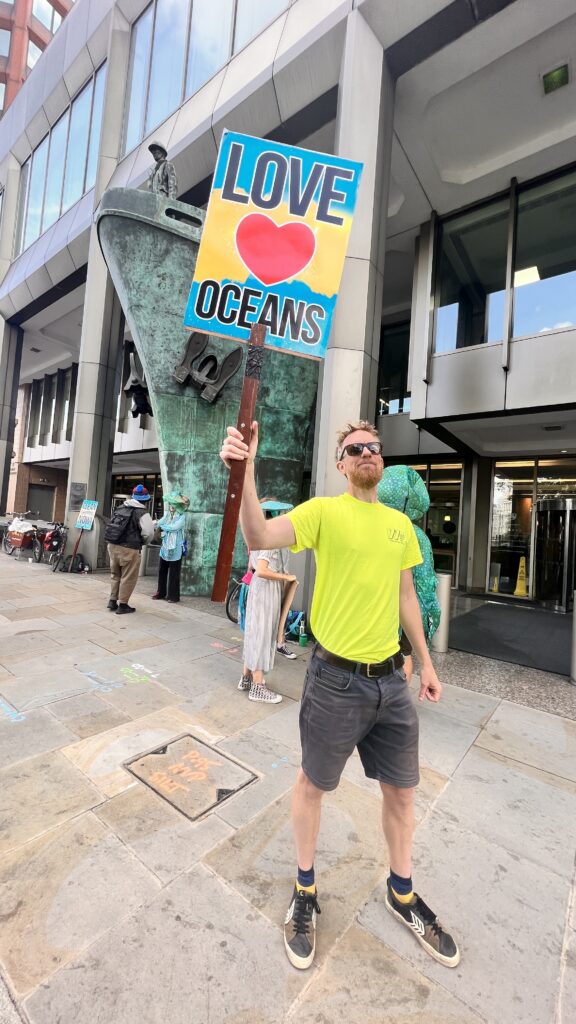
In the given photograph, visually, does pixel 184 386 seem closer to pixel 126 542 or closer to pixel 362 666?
pixel 126 542

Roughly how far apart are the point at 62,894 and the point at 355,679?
5.47 ft

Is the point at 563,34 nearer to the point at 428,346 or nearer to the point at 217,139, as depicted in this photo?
the point at 428,346

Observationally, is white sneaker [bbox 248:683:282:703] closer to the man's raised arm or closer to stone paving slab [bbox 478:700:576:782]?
stone paving slab [bbox 478:700:576:782]

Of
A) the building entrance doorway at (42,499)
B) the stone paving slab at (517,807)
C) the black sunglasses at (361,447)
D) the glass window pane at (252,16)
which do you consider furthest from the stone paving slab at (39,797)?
the building entrance doorway at (42,499)

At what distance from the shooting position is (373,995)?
1.68 meters

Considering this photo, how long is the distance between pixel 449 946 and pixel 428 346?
985 centimetres

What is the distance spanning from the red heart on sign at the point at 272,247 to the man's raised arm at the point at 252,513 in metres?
1.04

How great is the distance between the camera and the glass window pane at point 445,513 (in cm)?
1306

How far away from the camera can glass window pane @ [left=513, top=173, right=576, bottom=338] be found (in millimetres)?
8516

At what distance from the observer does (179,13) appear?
1109 cm

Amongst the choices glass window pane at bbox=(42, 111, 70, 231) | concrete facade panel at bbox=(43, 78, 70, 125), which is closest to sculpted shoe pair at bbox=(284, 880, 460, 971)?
glass window pane at bbox=(42, 111, 70, 231)

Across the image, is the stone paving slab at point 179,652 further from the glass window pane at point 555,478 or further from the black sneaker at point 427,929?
the glass window pane at point 555,478

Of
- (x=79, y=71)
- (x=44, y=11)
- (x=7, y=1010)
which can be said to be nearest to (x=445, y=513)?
(x=7, y=1010)

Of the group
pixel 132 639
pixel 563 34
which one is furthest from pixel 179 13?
pixel 132 639
